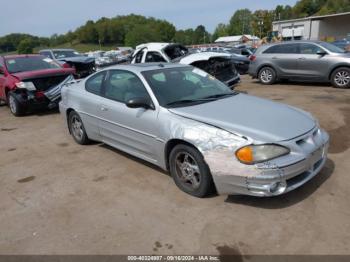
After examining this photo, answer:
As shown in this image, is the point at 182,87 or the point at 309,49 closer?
the point at 182,87

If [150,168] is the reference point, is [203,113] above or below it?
above

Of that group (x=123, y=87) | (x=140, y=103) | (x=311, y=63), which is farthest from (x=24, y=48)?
(x=140, y=103)

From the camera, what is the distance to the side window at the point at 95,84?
514 cm

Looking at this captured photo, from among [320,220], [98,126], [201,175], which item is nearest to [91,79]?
[98,126]

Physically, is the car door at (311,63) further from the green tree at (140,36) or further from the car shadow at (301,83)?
the green tree at (140,36)

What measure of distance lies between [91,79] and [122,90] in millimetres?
1058

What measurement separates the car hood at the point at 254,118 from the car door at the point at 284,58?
7330 mm

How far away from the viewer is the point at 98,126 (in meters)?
5.07

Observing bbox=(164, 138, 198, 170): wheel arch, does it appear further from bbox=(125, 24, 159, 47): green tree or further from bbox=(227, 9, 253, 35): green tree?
bbox=(227, 9, 253, 35): green tree

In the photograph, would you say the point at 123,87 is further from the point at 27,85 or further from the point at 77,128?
the point at 27,85

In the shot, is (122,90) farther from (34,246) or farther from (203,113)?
(34,246)

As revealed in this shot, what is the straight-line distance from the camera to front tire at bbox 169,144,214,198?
3.49 meters

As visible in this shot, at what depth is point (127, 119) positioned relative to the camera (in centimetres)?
439

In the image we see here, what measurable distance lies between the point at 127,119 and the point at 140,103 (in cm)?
45
